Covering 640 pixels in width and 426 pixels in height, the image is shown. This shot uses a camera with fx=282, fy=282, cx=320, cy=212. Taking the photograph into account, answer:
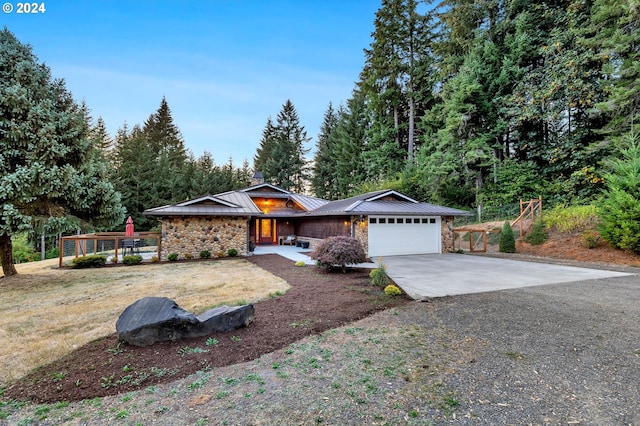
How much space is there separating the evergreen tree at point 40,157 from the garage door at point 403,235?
10.5 meters

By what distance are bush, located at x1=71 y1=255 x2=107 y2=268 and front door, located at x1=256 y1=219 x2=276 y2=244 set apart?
33.2 feet

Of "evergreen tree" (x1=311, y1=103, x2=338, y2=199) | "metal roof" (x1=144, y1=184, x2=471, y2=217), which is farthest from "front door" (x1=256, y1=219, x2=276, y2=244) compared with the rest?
"evergreen tree" (x1=311, y1=103, x2=338, y2=199)

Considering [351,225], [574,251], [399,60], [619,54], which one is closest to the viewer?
[574,251]

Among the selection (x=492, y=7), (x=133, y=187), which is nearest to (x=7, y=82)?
(x=133, y=187)

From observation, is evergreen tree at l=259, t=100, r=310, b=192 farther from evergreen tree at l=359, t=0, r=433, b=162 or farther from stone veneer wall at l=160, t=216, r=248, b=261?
stone veneer wall at l=160, t=216, r=248, b=261

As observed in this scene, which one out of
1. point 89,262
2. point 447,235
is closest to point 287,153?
point 447,235

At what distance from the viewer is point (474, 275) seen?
28.7 feet

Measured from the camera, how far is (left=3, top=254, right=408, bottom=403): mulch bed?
2.96 m

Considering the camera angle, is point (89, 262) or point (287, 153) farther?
point (287, 153)

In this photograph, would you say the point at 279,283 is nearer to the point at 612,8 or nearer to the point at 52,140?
the point at 52,140

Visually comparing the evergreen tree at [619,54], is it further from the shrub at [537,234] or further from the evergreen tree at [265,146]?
the evergreen tree at [265,146]

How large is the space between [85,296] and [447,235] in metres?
14.9

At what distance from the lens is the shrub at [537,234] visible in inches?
548

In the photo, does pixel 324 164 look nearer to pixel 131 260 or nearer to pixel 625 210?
pixel 131 260
